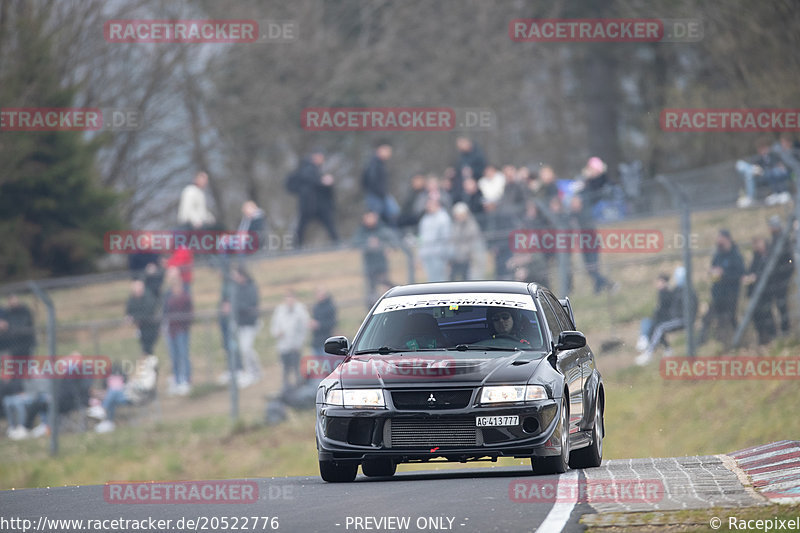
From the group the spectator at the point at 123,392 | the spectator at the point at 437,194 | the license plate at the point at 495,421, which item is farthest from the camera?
the spectator at the point at 437,194

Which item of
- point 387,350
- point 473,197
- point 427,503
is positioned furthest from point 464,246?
point 427,503

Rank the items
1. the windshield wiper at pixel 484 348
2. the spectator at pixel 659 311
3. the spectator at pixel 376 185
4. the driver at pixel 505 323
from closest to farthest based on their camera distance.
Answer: the windshield wiper at pixel 484 348
the driver at pixel 505 323
the spectator at pixel 659 311
the spectator at pixel 376 185

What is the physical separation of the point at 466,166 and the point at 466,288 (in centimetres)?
1457

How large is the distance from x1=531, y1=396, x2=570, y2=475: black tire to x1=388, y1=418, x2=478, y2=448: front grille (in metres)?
0.68

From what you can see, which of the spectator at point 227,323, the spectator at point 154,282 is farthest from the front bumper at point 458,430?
the spectator at point 154,282

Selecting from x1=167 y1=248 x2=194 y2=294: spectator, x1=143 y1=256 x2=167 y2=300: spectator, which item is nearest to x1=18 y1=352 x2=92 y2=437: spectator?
x1=143 y1=256 x2=167 y2=300: spectator

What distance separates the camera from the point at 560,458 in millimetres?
11141

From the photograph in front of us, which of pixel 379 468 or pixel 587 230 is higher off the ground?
pixel 587 230

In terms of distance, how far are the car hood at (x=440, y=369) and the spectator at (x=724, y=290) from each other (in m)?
10.2

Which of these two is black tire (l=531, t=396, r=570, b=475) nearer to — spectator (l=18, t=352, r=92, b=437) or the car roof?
the car roof

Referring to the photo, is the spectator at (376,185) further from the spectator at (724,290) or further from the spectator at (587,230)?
the spectator at (724,290)

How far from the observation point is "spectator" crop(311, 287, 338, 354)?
76.1ft

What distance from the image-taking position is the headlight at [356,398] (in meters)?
10.8

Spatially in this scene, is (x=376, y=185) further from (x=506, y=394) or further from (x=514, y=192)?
(x=506, y=394)
